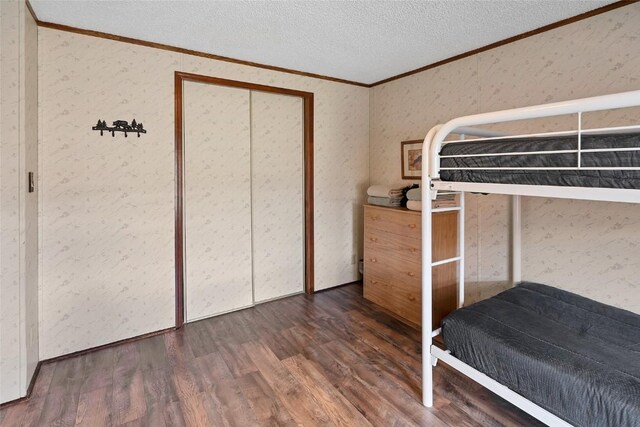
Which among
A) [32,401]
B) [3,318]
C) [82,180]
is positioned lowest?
[32,401]

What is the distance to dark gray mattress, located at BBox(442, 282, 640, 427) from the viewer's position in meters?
1.34

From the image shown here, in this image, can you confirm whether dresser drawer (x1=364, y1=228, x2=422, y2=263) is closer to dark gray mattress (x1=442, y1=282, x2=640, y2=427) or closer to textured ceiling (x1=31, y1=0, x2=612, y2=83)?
dark gray mattress (x1=442, y1=282, x2=640, y2=427)

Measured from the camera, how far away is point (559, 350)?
5.20 ft

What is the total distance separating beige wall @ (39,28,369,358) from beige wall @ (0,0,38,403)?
28 centimetres

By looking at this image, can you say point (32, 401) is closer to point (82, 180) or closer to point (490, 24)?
point (82, 180)

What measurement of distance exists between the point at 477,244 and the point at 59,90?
11.1 ft

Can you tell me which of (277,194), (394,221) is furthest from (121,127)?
(394,221)

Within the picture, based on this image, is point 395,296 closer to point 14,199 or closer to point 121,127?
point 121,127

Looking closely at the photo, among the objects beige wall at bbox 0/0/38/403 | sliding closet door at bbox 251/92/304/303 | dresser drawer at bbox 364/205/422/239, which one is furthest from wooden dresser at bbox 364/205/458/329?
beige wall at bbox 0/0/38/403

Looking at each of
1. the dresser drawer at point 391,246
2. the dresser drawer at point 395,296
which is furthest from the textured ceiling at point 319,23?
the dresser drawer at point 395,296

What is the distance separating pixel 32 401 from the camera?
6.43 ft

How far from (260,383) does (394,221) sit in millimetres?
1749

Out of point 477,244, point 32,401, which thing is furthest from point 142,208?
point 477,244

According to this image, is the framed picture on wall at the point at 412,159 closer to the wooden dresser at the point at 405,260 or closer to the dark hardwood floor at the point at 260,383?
the wooden dresser at the point at 405,260
